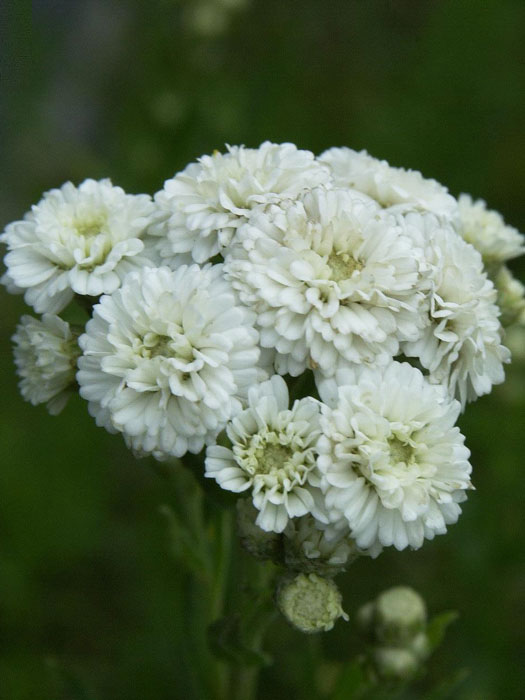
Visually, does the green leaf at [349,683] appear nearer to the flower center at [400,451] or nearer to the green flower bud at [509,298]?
the flower center at [400,451]

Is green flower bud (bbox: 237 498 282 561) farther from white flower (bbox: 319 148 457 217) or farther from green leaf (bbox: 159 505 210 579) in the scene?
white flower (bbox: 319 148 457 217)

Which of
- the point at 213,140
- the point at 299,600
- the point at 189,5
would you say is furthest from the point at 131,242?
the point at 189,5

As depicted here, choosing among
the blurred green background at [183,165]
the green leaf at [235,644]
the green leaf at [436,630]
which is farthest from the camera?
the blurred green background at [183,165]

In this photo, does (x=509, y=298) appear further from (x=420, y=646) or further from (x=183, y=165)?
(x=183, y=165)

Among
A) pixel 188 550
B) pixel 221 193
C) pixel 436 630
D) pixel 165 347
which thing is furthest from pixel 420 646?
pixel 221 193

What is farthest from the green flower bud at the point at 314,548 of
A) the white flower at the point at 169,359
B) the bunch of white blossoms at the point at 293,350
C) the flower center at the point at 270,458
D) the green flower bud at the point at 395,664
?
the green flower bud at the point at 395,664

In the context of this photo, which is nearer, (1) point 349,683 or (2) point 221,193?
(2) point 221,193

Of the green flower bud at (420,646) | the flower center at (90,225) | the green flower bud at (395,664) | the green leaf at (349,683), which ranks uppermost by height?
the flower center at (90,225)
